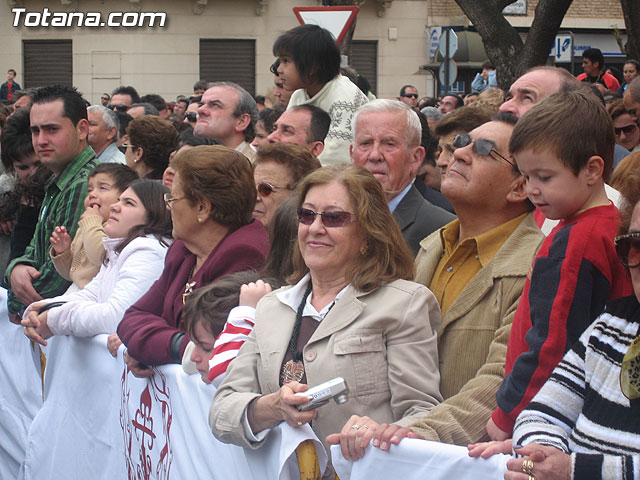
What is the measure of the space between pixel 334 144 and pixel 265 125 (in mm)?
2006

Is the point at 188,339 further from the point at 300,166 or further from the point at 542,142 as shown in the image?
the point at 542,142

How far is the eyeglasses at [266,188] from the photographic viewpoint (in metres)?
5.03

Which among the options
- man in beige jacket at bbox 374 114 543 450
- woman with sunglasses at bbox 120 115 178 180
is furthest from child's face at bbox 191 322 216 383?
woman with sunglasses at bbox 120 115 178 180

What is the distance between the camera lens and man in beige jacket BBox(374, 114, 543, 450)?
3018 millimetres

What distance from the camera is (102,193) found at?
610 cm

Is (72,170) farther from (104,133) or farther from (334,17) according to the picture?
(334,17)

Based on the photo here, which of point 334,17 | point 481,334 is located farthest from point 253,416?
point 334,17

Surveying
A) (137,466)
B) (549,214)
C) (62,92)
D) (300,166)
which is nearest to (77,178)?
(62,92)

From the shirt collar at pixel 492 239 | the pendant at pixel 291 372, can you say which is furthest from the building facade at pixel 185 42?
the pendant at pixel 291 372

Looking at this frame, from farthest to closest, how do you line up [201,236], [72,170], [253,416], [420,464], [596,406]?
[72,170] < [201,236] < [253,416] < [420,464] < [596,406]

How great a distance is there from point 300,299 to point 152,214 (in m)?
2.09

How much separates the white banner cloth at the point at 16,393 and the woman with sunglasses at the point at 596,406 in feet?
14.6

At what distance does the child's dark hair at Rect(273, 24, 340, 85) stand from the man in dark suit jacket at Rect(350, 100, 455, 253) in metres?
1.53

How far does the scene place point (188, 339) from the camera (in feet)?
13.5
